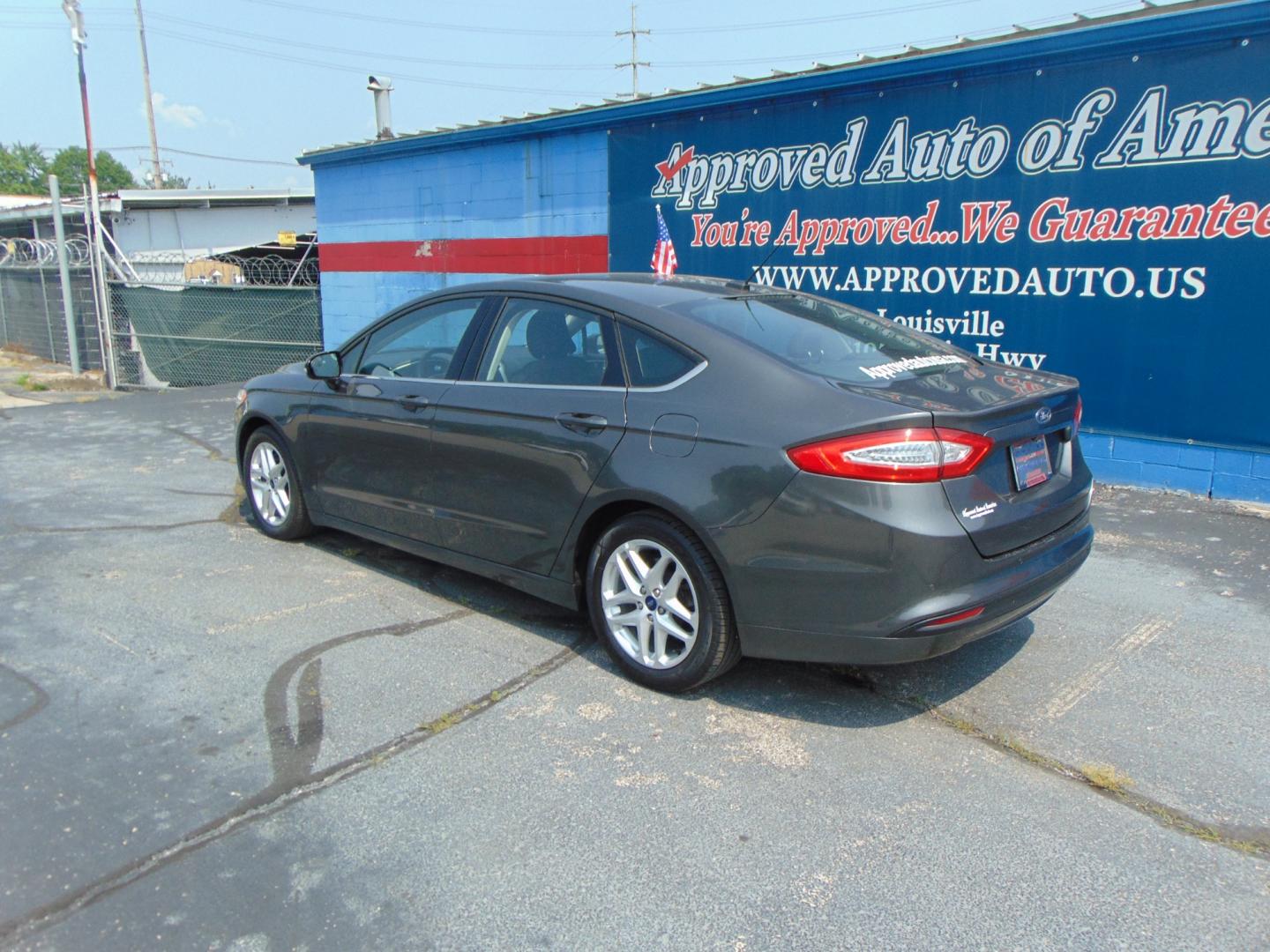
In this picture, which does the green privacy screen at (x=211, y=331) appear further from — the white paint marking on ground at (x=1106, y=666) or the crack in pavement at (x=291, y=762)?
the white paint marking on ground at (x=1106, y=666)

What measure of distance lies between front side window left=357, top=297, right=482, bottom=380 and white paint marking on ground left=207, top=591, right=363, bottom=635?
118 cm

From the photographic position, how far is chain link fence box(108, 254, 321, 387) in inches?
549

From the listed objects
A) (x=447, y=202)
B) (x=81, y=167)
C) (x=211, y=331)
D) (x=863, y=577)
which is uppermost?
(x=81, y=167)

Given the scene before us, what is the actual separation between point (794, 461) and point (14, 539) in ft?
16.8

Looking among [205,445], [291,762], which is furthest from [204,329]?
[291,762]

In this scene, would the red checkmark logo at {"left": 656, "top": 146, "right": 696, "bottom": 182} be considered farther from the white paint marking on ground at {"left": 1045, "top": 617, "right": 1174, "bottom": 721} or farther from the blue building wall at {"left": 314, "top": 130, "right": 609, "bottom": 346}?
the white paint marking on ground at {"left": 1045, "top": 617, "right": 1174, "bottom": 721}

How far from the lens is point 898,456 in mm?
3133

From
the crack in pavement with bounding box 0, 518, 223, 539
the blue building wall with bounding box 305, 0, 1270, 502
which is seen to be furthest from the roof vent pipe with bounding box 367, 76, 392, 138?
the crack in pavement with bounding box 0, 518, 223, 539

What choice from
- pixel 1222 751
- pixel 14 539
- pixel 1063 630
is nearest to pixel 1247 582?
pixel 1063 630

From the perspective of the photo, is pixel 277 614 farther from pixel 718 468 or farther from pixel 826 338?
pixel 826 338

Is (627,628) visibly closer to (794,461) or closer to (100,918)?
(794,461)

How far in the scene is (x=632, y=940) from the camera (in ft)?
7.96

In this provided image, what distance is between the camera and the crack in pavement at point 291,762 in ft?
8.43

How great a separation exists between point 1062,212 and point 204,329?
40.6 ft
